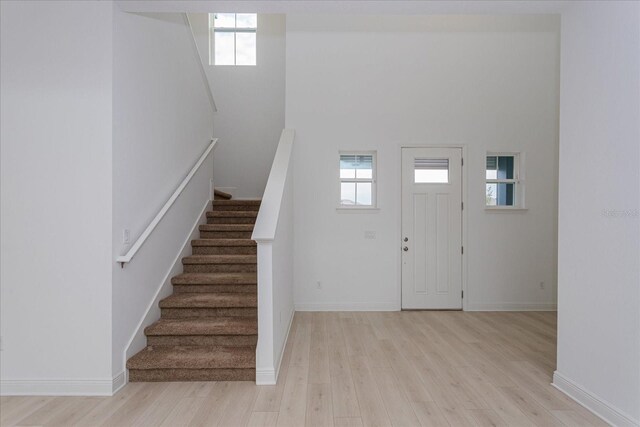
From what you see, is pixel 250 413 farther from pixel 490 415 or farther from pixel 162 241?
pixel 162 241

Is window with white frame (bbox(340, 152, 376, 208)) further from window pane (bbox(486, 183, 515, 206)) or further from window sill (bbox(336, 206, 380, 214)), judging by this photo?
window pane (bbox(486, 183, 515, 206))

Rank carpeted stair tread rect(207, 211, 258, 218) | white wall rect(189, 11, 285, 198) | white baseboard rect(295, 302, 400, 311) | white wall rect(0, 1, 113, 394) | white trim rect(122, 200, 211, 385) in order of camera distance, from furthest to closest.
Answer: white wall rect(189, 11, 285, 198) → white baseboard rect(295, 302, 400, 311) → carpeted stair tread rect(207, 211, 258, 218) → white trim rect(122, 200, 211, 385) → white wall rect(0, 1, 113, 394)

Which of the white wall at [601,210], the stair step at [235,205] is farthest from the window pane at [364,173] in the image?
the white wall at [601,210]

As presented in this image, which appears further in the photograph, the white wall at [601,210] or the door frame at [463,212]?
the door frame at [463,212]

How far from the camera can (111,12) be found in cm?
278

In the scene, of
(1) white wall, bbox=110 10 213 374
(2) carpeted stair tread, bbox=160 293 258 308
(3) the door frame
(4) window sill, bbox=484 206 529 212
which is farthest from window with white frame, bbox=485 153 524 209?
(1) white wall, bbox=110 10 213 374

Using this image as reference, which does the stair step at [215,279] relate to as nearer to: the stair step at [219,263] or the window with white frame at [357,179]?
the stair step at [219,263]

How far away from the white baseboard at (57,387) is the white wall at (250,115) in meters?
4.47

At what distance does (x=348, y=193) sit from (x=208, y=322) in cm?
281

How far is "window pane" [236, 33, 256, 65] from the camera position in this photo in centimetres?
695

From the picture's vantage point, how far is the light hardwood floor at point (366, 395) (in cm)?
241

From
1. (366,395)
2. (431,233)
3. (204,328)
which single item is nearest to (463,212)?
(431,233)

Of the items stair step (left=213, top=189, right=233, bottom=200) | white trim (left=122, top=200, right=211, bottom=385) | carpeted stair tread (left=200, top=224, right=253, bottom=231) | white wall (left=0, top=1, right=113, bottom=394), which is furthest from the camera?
stair step (left=213, top=189, right=233, bottom=200)

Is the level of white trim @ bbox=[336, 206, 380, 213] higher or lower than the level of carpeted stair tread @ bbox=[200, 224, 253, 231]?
higher
